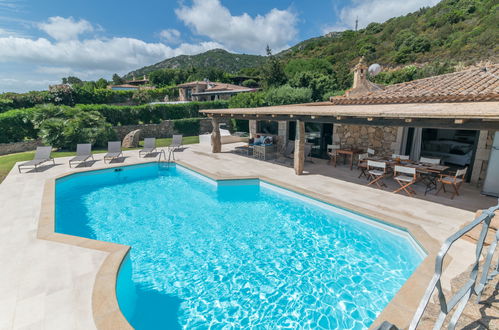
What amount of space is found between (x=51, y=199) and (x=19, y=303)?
17.8 ft

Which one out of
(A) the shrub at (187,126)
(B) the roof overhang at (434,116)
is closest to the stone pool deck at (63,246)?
(B) the roof overhang at (434,116)

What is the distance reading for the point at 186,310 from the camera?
15.3ft

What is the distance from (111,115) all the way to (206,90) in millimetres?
29247

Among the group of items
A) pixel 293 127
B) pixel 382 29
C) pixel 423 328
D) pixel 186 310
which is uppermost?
pixel 382 29

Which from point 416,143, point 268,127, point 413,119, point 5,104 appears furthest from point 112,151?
point 5,104

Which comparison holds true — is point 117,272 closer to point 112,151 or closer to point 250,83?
point 112,151

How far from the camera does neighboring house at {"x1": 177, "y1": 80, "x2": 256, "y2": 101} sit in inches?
1698

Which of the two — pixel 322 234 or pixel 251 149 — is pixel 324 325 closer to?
pixel 322 234

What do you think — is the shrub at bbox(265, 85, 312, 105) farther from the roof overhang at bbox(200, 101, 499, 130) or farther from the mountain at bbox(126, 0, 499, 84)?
the mountain at bbox(126, 0, 499, 84)

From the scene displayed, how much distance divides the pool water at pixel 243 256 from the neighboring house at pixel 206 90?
1287 inches

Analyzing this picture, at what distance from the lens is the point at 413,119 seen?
23.6ft

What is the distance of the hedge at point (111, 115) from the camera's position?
55.1ft

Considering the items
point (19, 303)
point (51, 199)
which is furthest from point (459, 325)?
point (51, 199)

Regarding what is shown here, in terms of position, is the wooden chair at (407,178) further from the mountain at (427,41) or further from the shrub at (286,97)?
the mountain at (427,41)
